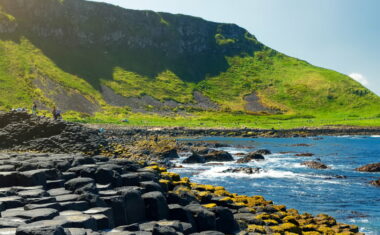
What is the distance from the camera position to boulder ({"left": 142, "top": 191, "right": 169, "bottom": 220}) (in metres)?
13.2

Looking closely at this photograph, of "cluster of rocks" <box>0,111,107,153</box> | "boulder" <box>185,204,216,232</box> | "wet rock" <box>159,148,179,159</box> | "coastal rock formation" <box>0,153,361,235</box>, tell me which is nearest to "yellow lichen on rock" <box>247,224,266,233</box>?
"coastal rock formation" <box>0,153,361,235</box>

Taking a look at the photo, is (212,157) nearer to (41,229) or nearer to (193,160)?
(193,160)

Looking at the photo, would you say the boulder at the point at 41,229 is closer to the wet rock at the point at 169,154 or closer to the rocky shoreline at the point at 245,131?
the wet rock at the point at 169,154

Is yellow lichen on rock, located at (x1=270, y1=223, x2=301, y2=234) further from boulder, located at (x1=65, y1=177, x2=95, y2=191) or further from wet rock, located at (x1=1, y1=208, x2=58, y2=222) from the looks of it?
wet rock, located at (x1=1, y1=208, x2=58, y2=222)

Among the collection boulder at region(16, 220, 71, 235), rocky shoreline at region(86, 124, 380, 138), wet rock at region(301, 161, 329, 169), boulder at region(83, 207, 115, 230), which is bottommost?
rocky shoreline at region(86, 124, 380, 138)

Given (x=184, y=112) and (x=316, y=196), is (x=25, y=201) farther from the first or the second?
(x=184, y=112)

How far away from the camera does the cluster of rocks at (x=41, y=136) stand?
113ft

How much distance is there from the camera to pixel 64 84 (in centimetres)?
14950

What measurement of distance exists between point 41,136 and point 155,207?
2720cm

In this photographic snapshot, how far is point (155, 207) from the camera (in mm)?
13305

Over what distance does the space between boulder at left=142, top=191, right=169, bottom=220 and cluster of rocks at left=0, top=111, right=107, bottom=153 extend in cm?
2288

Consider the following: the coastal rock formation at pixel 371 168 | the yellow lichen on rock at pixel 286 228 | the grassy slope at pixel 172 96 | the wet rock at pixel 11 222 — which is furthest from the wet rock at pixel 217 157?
the grassy slope at pixel 172 96

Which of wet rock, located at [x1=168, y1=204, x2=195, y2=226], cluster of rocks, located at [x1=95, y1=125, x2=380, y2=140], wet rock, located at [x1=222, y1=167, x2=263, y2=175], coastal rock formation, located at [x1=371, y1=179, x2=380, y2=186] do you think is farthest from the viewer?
cluster of rocks, located at [x1=95, y1=125, x2=380, y2=140]

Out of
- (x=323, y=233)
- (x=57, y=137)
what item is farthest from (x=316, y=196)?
(x=57, y=137)
